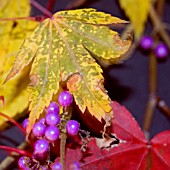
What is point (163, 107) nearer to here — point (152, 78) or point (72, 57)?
point (152, 78)

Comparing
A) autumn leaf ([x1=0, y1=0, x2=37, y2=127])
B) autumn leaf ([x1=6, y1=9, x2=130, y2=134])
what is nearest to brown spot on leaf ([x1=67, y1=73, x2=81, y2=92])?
autumn leaf ([x1=6, y1=9, x2=130, y2=134])

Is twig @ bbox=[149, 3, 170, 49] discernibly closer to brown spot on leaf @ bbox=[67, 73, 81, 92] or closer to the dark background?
the dark background

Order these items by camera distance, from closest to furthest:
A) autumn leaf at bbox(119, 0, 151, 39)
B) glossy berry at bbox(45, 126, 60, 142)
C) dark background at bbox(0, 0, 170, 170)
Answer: glossy berry at bbox(45, 126, 60, 142) → autumn leaf at bbox(119, 0, 151, 39) → dark background at bbox(0, 0, 170, 170)

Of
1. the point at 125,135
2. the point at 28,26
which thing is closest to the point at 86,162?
the point at 125,135

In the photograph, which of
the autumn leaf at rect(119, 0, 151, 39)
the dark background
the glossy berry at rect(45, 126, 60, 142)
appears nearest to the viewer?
the glossy berry at rect(45, 126, 60, 142)

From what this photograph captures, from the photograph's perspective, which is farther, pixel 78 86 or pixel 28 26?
pixel 28 26

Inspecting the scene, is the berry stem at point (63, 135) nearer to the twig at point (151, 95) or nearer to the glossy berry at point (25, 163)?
the glossy berry at point (25, 163)

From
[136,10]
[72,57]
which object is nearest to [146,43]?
[136,10]

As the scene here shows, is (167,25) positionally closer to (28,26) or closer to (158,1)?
(158,1)
